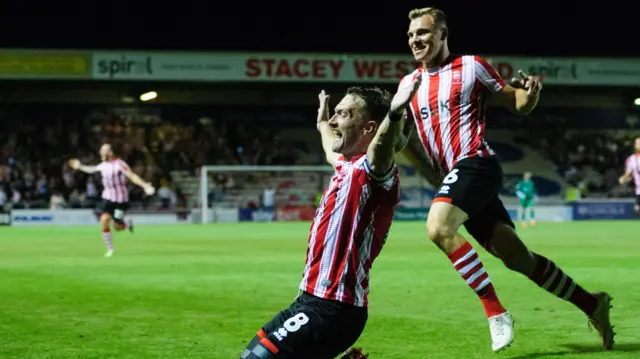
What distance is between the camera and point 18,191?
38938mm

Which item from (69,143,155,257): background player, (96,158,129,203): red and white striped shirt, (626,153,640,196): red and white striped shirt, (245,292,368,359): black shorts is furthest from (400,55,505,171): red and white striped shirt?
(626,153,640,196): red and white striped shirt

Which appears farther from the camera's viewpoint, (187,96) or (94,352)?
(187,96)

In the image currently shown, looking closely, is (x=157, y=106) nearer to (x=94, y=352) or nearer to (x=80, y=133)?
(x=80, y=133)

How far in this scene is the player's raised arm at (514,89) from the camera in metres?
6.77

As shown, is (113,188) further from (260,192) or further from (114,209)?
(260,192)

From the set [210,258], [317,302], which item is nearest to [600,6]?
[210,258]

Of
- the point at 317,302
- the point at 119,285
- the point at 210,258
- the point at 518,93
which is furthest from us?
the point at 210,258

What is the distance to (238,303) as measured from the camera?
10398 millimetres

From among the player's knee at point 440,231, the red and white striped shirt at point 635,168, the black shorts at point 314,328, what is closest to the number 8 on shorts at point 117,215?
the red and white striped shirt at point 635,168

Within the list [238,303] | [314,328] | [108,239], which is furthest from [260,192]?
[314,328]

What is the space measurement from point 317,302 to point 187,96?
41.0 m

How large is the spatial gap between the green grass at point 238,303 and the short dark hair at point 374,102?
2841 mm

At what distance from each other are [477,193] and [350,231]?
2603mm

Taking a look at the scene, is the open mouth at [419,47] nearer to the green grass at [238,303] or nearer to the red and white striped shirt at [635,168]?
the green grass at [238,303]
